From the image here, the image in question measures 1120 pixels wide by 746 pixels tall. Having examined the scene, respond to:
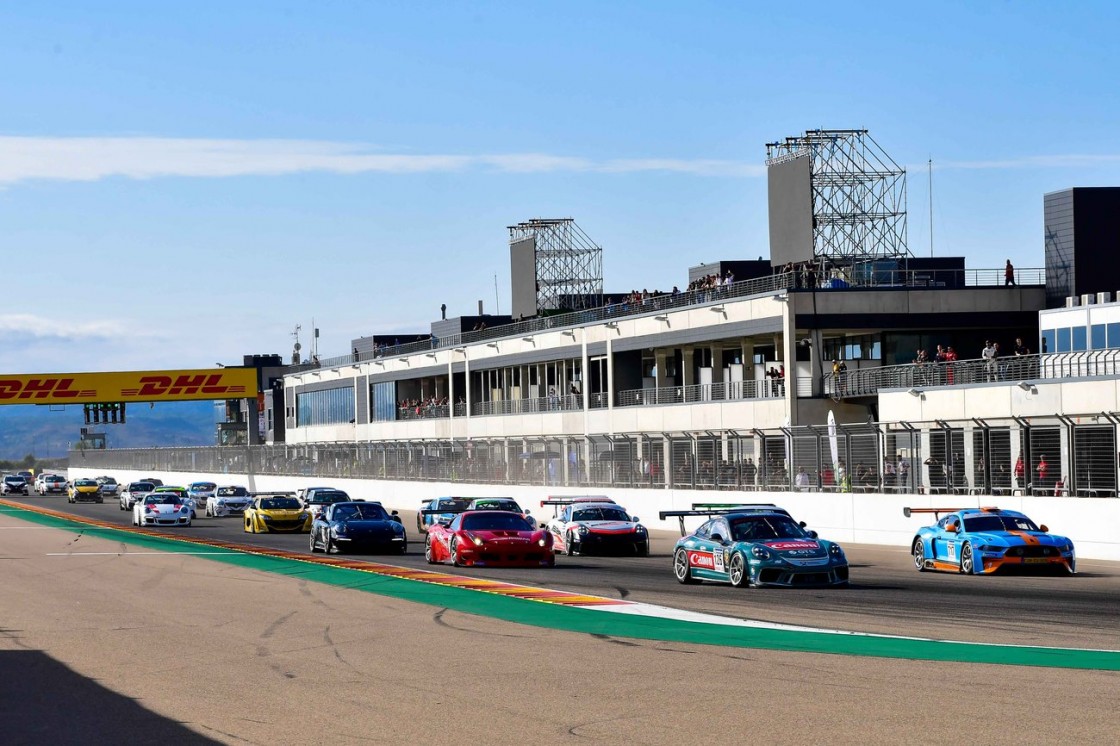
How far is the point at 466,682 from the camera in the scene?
44.0ft

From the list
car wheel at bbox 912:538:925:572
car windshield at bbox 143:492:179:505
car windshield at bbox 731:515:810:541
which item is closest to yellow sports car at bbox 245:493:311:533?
car windshield at bbox 143:492:179:505

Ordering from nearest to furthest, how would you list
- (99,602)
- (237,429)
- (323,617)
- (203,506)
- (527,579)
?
(323,617) < (99,602) < (527,579) < (203,506) < (237,429)

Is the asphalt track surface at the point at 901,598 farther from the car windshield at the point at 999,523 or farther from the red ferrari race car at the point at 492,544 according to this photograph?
the car windshield at the point at 999,523

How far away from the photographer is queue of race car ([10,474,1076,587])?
2375 cm

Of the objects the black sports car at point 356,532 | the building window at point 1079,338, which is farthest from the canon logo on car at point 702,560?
the building window at point 1079,338

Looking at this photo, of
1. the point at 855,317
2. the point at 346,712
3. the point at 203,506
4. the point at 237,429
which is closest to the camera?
the point at 346,712

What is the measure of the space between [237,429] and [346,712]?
A: 13298cm

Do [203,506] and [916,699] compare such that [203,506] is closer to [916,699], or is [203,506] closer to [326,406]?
[326,406]

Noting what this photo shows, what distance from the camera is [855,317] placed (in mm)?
54312

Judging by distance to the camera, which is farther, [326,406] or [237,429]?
[237,429]

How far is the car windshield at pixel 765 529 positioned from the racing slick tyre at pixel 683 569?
3.57 feet

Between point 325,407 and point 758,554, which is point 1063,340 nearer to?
point 758,554

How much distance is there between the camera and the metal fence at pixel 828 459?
30.5 meters

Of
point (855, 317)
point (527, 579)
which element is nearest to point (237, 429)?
point (855, 317)
